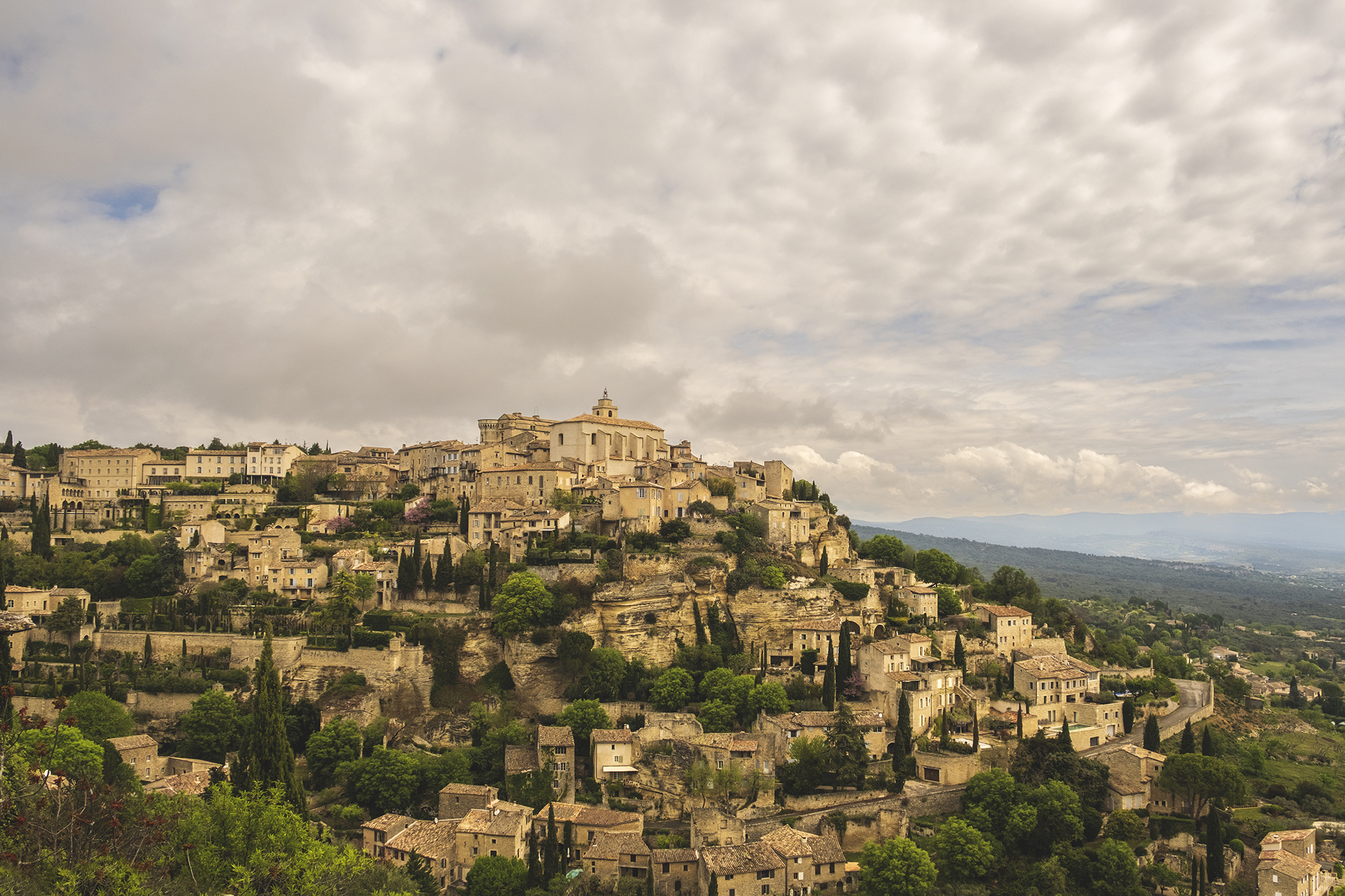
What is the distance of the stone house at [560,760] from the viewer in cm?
3972

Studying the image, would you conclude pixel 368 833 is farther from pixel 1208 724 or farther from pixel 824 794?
pixel 1208 724

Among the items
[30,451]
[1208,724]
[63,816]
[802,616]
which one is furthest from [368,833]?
[30,451]

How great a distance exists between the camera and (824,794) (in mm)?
39781

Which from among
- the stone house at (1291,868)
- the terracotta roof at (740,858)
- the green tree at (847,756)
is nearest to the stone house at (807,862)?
the terracotta roof at (740,858)

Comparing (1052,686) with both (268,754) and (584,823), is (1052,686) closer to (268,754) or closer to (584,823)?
(584,823)

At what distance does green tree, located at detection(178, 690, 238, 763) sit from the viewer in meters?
42.0

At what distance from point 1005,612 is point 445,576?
34.8m

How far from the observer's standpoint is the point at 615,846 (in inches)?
1389

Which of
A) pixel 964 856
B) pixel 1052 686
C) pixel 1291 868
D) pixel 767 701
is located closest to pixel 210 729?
pixel 767 701

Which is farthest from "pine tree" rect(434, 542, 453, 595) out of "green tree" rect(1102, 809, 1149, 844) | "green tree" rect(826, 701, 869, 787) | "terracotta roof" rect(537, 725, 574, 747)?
"green tree" rect(1102, 809, 1149, 844)

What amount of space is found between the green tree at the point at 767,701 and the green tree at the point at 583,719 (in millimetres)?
7124

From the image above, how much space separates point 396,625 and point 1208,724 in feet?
155

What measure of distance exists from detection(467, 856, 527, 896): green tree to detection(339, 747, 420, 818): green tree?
6951 millimetres

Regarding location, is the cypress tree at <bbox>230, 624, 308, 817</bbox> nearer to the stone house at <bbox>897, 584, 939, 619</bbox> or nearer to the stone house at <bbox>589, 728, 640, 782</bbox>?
the stone house at <bbox>589, 728, 640, 782</bbox>
